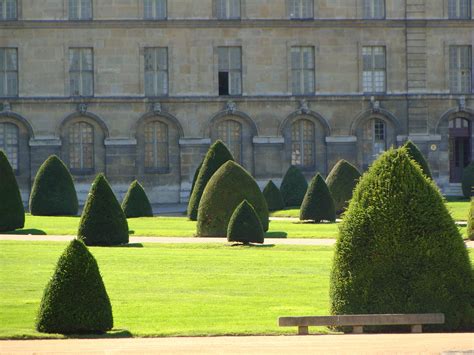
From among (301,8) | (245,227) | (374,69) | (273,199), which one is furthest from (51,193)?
(374,69)

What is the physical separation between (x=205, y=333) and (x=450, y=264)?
376 centimetres

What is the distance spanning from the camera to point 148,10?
64312 mm

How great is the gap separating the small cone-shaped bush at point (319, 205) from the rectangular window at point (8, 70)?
19285 millimetres

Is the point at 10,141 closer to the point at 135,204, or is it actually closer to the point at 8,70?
the point at 8,70

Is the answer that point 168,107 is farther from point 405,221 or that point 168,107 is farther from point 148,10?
point 405,221

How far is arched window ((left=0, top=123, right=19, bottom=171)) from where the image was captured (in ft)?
209

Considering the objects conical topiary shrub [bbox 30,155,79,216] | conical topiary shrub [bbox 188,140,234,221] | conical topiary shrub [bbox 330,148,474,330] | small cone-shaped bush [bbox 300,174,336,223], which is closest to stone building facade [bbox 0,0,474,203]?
conical topiary shrub [bbox 30,155,79,216]

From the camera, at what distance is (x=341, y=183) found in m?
52.0

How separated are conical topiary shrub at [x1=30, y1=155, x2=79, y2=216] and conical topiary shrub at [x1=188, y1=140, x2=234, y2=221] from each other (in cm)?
485

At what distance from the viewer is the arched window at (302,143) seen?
214 feet

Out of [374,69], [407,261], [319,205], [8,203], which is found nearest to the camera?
[407,261]

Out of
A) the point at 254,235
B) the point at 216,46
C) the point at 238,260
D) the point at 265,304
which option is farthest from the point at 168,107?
the point at 265,304

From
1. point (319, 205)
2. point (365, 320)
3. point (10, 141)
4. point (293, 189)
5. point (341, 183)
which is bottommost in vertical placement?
point (365, 320)

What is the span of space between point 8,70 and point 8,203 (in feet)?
65.5
